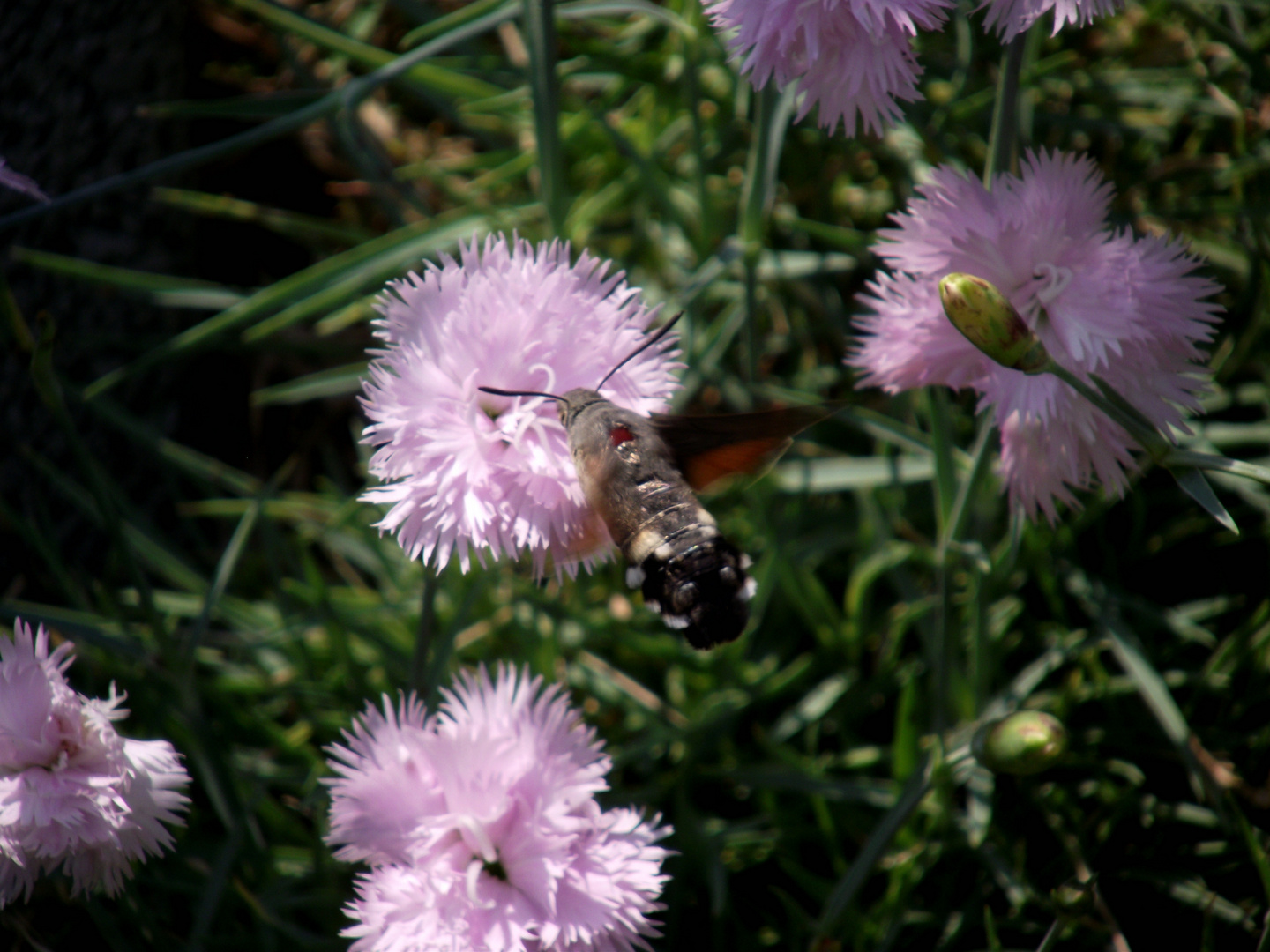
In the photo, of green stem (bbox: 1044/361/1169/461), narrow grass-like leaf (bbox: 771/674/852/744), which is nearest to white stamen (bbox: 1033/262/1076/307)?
green stem (bbox: 1044/361/1169/461)

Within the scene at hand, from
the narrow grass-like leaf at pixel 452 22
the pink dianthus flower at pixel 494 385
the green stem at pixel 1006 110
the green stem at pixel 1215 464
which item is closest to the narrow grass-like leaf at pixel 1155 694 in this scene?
the green stem at pixel 1215 464

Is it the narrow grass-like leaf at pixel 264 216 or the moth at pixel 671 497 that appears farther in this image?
the narrow grass-like leaf at pixel 264 216

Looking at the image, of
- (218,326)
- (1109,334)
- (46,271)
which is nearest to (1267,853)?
(1109,334)

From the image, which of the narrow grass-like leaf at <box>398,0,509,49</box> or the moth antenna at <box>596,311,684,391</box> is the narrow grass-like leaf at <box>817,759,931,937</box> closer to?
the moth antenna at <box>596,311,684,391</box>

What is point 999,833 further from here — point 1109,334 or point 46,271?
point 46,271

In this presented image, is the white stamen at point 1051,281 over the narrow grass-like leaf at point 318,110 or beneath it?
beneath

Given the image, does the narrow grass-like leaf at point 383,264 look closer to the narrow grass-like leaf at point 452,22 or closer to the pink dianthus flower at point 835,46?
the narrow grass-like leaf at point 452,22

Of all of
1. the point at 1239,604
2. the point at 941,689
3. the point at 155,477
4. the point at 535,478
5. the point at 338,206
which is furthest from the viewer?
the point at 338,206
